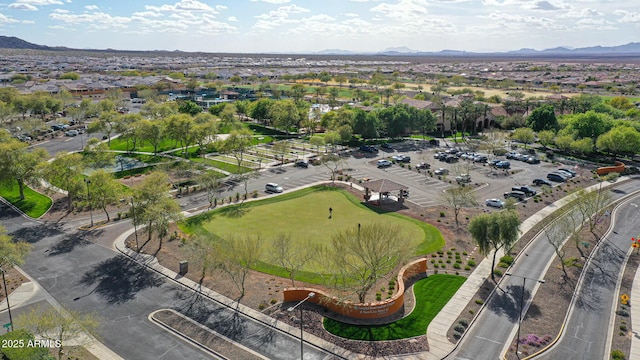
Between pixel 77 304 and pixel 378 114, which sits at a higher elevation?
pixel 378 114

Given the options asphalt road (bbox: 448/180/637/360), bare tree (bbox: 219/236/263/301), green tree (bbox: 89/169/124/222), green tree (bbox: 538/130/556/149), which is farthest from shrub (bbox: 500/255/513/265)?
green tree (bbox: 538/130/556/149)

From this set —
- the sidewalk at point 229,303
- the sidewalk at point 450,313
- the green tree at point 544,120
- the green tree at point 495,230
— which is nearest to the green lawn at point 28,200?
the sidewalk at point 229,303

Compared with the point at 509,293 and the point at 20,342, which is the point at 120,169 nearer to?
the point at 20,342

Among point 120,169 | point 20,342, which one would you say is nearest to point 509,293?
point 20,342

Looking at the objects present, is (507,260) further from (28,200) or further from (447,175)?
(28,200)

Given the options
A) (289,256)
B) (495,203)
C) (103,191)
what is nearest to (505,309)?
(289,256)

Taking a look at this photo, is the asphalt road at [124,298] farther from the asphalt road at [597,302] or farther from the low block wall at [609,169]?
the low block wall at [609,169]
